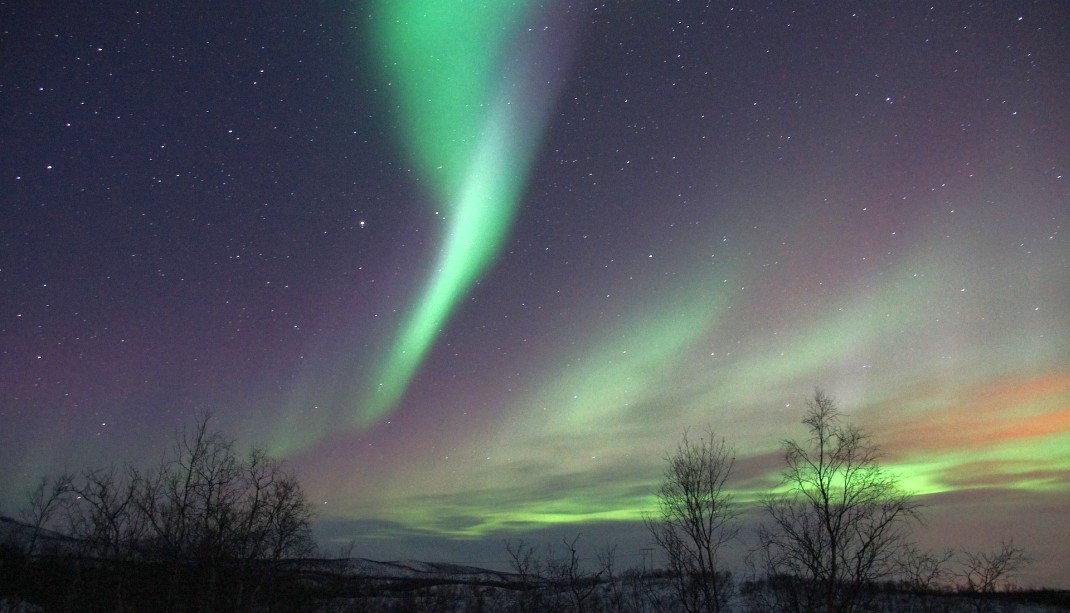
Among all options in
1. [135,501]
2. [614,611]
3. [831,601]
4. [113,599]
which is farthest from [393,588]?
[831,601]

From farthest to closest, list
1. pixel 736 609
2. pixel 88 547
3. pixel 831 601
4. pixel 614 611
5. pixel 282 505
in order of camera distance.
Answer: pixel 614 611, pixel 736 609, pixel 88 547, pixel 282 505, pixel 831 601

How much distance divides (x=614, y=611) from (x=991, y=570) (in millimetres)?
38544

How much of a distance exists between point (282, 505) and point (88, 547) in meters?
17.1

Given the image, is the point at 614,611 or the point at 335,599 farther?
the point at 335,599

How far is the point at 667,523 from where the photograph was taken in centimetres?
3762

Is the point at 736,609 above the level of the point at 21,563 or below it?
below

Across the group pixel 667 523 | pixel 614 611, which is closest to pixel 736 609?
pixel 614 611

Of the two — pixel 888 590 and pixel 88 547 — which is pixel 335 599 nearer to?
pixel 88 547

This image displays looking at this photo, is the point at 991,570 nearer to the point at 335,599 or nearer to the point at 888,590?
the point at 888,590

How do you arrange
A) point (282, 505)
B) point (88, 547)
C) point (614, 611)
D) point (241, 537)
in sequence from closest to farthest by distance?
1. point (241, 537)
2. point (282, 505)
3. point (88, 547)
4. point (614, 611)

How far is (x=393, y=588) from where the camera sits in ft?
308

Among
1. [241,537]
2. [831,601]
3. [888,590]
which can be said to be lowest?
[888,590]

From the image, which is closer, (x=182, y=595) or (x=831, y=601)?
(x=831, y=601)

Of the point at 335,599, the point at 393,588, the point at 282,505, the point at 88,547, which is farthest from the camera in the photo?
the point at 393,588
